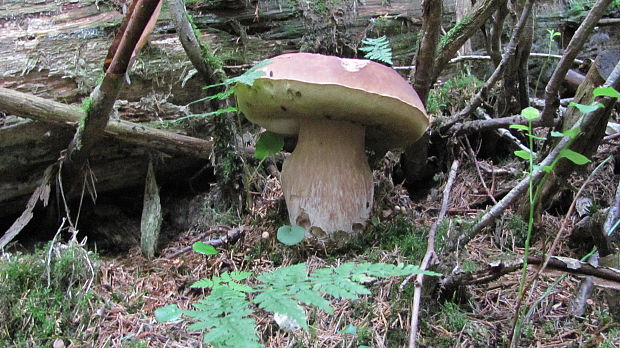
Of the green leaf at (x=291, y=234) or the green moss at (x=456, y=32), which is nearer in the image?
the green leaf at (x=291, y=234)

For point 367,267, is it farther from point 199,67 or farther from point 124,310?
point 199,67

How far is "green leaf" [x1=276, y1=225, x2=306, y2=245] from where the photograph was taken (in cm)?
222

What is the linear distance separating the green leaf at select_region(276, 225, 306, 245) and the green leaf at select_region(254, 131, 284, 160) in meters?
0.49

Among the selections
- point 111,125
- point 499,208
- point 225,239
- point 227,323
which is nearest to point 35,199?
point 111,125

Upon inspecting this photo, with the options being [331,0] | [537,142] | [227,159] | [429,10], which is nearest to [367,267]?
[429,10]

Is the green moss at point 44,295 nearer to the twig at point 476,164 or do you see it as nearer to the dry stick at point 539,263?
the dry stick at point 539,263

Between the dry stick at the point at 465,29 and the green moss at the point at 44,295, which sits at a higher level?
the dry stick at the point at 465,29

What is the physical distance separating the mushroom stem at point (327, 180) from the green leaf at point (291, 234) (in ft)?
0.38

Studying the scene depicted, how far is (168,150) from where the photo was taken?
2.83m

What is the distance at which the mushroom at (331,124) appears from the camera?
1991 millimetres

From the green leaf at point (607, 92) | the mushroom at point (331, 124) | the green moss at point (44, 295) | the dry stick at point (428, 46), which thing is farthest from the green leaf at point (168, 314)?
the dry stick at point (428, 46)

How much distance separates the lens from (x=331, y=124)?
7.73ft

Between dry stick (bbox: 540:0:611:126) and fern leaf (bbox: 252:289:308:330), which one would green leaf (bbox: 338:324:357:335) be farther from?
dry stick (bbox: 540:0:611:126)

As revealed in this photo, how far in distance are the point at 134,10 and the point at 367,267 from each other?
1354mm
